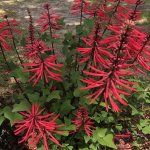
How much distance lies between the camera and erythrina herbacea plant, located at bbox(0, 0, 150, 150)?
225 cm

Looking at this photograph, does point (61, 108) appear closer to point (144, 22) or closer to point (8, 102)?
point (8, 102)

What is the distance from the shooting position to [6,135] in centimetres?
352

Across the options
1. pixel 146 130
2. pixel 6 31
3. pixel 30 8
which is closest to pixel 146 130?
pixel 146 130

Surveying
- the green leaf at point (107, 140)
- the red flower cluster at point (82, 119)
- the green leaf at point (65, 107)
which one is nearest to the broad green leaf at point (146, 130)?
the green leaf at point (107, 140)

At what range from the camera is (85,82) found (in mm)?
2816

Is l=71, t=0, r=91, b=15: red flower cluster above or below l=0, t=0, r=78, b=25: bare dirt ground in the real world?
above

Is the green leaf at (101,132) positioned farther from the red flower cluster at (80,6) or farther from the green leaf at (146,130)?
the red flower cluster at (80,6)

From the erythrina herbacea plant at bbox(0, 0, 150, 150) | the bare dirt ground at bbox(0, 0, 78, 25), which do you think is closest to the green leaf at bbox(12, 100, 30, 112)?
the erythrina herbacea plant at bbox(0, 0, 150, 150)

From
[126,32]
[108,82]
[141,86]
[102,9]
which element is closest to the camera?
[126,32]

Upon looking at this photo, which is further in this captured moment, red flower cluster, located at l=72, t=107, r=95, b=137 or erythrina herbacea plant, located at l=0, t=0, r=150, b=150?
red flower cluster, located at l=72, t=107, r=95, b=137

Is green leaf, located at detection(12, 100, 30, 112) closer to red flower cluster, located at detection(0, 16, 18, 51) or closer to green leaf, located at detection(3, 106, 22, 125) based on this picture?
green leaf, located at detection(3, 106, 22, 125)

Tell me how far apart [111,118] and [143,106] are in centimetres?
89

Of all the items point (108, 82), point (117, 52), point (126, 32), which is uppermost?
point (126, 32)

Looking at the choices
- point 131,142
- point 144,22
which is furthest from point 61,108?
point 144,22
